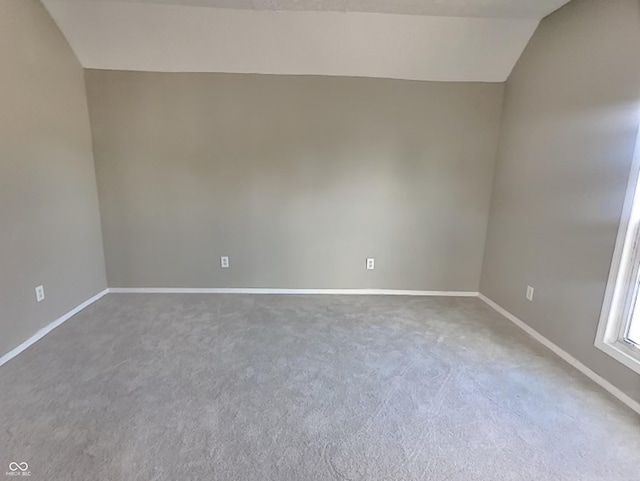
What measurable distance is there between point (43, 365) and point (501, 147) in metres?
4.14

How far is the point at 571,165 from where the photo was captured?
2.40 m

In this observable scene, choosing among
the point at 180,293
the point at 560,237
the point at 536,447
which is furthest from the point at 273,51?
the point at 536,447

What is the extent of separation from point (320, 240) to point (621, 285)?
2390 millimetres

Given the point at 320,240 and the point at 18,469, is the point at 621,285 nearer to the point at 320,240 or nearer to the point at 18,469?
the point at 320,240

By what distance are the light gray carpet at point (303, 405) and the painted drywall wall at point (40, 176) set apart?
0.32 meters

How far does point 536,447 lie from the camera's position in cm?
163

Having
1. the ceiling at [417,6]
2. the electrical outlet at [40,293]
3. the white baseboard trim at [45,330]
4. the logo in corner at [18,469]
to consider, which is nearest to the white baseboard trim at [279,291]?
the white baseboard trim at [45,330]

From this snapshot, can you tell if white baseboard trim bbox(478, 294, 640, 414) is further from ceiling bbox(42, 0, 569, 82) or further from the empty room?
ceiling bbox(42, 0, 569, 82)

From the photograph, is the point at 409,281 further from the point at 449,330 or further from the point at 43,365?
the point at 43,365

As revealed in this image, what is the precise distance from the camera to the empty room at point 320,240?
1704 millimetres

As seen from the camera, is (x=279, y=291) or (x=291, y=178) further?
(x=279, y=291)

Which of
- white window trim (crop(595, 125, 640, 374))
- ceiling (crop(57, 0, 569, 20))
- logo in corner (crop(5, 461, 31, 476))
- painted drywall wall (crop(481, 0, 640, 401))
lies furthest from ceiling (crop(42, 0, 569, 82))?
logo in corner (crop(5, 461, 31, 476))

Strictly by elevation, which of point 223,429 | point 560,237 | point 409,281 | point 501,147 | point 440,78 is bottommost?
point 223,429

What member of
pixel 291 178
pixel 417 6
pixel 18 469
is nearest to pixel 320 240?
pixel 291 178
